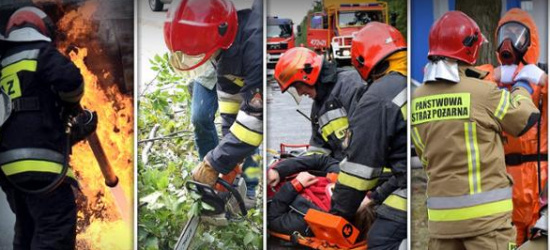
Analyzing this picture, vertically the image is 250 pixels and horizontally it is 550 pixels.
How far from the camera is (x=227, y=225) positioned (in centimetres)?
762

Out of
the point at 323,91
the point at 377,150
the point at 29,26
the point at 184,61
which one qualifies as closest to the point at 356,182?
the point at 377,150

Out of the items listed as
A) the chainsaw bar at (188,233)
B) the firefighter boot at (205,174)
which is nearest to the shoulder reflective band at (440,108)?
the firefighter boot at (205,174)

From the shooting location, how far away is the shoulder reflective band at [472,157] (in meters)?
6.17

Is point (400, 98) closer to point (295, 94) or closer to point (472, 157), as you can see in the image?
point (295, 94)

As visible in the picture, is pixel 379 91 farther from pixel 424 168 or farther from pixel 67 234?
pixel 67 234

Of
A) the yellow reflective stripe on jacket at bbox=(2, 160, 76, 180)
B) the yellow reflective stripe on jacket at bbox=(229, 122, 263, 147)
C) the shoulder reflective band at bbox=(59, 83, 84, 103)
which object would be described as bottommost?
the yellow reflective stripe on jacket at bbox=(2, 160, 76, 180)

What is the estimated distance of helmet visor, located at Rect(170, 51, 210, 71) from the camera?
761 centimetres

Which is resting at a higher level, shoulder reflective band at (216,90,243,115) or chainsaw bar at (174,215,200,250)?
shoulder reflective band at (216,90,243,115)

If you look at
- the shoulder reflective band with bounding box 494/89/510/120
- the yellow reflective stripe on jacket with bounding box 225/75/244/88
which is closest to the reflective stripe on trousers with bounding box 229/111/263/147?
the yellow reflective stripe on jacket with bounding box 225/75/244/88

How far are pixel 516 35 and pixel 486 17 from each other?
0.84 ft

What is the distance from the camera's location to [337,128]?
7.28 meters

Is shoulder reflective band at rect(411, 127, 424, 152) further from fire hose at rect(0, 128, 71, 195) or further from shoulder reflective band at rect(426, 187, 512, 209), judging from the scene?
fire hose at rect(0, 128, 71, 195)

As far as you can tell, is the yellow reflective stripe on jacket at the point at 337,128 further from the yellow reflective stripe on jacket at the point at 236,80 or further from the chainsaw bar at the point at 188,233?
the chainsaw bar at the point at 188,233

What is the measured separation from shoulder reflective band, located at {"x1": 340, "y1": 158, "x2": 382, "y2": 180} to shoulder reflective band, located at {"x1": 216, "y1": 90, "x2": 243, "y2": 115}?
3.42 ft
